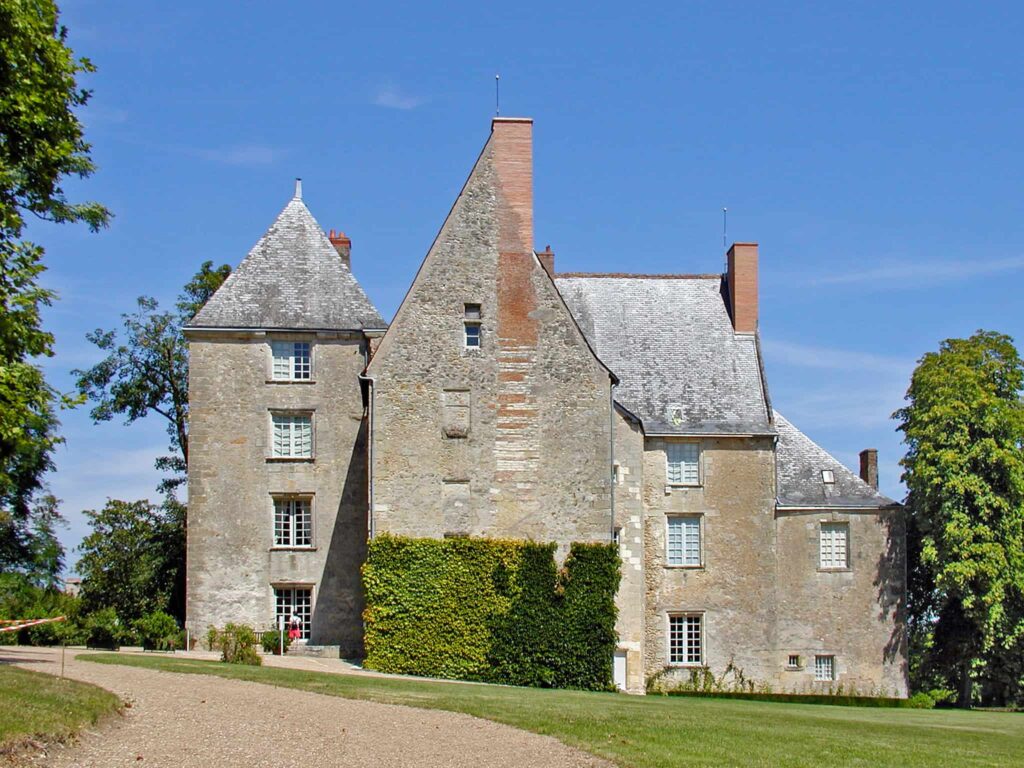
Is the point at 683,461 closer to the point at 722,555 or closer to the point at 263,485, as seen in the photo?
the point at 722,555

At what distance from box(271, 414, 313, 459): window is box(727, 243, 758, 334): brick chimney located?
13285 millimetres

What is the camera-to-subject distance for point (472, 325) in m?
33.3

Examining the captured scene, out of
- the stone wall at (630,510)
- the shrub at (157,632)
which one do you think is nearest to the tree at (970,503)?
the stone wall at (630,510)

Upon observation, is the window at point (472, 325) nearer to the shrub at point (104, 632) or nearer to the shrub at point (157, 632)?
the shrub at point (157, 632)

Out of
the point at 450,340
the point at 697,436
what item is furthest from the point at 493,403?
the point at 697,436

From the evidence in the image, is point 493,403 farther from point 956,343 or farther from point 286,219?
point 956,343

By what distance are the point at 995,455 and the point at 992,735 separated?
53.5ft

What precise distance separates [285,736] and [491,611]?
52.6 ft

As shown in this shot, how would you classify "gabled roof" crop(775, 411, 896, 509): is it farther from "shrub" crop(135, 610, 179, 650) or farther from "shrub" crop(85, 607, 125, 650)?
"shrub" crop(85, 607, 125, 650)

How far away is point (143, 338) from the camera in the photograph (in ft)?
145

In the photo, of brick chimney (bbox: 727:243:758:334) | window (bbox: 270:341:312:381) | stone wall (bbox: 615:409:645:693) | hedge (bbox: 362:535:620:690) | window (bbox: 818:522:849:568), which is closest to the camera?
hedge (bbox: 362:535:620:690)

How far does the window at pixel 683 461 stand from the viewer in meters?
38.4

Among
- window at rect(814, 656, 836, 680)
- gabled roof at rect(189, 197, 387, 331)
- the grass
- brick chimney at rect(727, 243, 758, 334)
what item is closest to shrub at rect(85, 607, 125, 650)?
the grass

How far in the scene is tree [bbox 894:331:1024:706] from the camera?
37750mm
